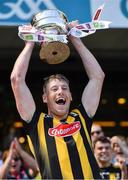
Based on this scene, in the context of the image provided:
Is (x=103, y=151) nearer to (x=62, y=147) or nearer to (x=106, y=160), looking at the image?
(x=106, y=160)

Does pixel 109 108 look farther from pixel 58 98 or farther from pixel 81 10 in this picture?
pixel 58 98

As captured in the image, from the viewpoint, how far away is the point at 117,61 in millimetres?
9125

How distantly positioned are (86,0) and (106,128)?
5.16 m

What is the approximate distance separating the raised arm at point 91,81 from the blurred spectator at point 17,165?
2.14 meters

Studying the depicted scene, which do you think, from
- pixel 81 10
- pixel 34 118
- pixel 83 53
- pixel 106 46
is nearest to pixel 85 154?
pixel 34 118

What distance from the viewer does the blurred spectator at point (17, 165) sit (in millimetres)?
5191

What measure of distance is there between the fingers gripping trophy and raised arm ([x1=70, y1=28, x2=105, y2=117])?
0.09 metres

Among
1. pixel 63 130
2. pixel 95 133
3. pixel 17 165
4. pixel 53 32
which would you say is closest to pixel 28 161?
pixel 17 165

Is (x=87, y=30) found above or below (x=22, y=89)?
above

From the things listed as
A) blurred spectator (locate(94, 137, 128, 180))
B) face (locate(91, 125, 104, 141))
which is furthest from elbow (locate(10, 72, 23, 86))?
face (locate(91, 125, 104, 141))

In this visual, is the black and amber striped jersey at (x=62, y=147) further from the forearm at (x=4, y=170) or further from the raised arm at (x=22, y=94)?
the forearm at (x=4, y=170)

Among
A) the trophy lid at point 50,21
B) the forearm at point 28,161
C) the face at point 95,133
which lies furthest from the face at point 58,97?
the forearm at point 28,161

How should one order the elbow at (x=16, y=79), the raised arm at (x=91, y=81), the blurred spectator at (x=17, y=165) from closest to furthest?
1. the elbow at (x=16, y=79)
2. the raised arm at (x=91, y=81)
3. the blurred spectator at (x=17, y=165)

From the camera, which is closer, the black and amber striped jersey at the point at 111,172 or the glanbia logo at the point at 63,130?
the glanbia logo at the point at 63,130
